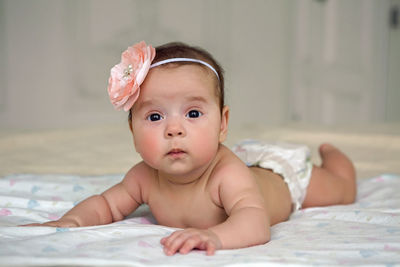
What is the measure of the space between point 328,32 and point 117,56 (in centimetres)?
211

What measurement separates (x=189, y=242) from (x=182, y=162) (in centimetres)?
24

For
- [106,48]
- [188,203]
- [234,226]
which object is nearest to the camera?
[234,226]

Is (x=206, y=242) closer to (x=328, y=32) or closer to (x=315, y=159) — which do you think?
(x=315, y=159)

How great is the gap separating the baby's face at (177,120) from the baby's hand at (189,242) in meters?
0.20

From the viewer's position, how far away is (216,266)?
84cm

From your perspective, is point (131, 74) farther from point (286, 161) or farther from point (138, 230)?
point (286, 161)

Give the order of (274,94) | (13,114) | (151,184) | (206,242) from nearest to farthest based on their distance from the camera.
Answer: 1. (206,242)
2. (151,184)
3. (13,114)
4. (274,94)

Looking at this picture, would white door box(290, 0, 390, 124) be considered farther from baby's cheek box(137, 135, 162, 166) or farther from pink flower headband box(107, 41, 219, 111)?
baby's cheek box(137, 135, 162, 166)

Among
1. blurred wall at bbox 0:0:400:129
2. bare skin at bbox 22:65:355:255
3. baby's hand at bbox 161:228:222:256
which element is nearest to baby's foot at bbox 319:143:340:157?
bare skin at bbox 22:65:355:255

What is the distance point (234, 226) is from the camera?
1.03 meters

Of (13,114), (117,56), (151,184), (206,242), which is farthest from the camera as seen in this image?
(117,56)

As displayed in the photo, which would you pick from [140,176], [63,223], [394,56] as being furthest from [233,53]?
[63,223]

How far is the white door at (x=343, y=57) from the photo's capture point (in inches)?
201

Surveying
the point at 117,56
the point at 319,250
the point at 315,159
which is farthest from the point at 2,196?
the point at 117,56
